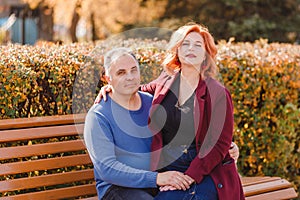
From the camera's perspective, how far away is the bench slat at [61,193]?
3.89 metres

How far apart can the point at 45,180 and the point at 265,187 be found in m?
1.60

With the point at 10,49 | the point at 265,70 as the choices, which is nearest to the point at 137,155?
the point at 10,49

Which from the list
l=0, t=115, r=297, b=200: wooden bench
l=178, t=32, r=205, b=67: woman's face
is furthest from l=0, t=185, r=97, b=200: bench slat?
l=178, t=32, r=205, b=67: woman's face

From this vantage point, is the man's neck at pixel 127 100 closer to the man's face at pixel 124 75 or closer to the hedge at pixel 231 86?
the man's face at pixel 124 75

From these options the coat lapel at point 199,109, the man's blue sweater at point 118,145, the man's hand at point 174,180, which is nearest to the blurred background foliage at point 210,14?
the coat lapel at point 199,109

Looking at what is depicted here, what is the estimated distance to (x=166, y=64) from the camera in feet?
13.4

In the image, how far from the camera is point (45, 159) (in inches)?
158

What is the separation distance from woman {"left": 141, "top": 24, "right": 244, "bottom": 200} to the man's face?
0.72 feet

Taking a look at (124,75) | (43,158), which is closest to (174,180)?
(124,75)

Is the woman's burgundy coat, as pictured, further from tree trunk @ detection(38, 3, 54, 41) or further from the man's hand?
tree trunk @ detection(38, 3, 54, 41)

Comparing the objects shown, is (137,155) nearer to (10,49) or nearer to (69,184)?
(69,184)

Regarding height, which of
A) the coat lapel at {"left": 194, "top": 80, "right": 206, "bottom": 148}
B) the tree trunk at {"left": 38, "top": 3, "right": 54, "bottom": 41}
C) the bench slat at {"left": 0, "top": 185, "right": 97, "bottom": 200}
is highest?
the coat lapel at {"left": 194, "top": 80, "right": 206, "bottom": 148}

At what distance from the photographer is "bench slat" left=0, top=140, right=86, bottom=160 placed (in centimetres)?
389

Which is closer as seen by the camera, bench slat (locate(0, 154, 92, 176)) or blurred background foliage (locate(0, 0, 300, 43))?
bench slat (locate(0, 154, 92, 176))
